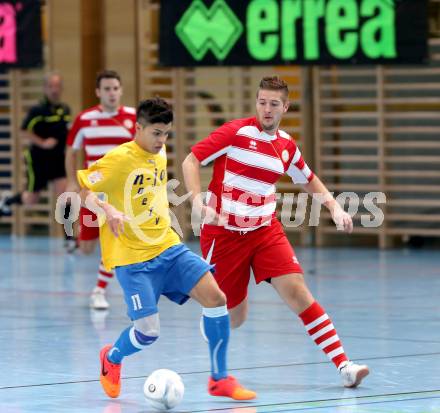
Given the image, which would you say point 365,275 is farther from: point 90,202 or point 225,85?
point 90,202

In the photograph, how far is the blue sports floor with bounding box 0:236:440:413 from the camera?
7.77 m

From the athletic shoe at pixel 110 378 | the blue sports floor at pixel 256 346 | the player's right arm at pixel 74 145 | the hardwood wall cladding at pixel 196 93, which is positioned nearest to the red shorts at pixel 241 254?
the blue sports floor at pixel 256 346

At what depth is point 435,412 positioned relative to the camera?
7.30 m

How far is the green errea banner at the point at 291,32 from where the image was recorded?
1722 cm

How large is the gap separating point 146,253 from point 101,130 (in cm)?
501

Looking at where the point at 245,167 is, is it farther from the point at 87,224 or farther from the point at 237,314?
the point at 87,224

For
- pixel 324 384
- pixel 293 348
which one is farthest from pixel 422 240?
pixel 324 384

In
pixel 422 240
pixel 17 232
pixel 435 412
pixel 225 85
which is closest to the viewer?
pixel 435 412

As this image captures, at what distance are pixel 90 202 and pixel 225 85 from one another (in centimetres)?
1216

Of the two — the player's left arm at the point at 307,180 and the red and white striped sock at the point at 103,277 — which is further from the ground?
the player's left arm at the point at 307,180

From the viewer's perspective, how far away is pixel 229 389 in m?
7.75

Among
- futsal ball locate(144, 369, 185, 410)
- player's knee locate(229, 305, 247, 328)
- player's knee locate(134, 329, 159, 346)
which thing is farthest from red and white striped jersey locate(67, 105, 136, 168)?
futsal ball locate(144, 369, 185, 410)

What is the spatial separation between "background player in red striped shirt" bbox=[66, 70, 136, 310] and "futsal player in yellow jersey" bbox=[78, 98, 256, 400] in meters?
4.18

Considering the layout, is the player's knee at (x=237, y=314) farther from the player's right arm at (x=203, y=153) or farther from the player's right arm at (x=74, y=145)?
the player's right arm at (x=74, y=145)
